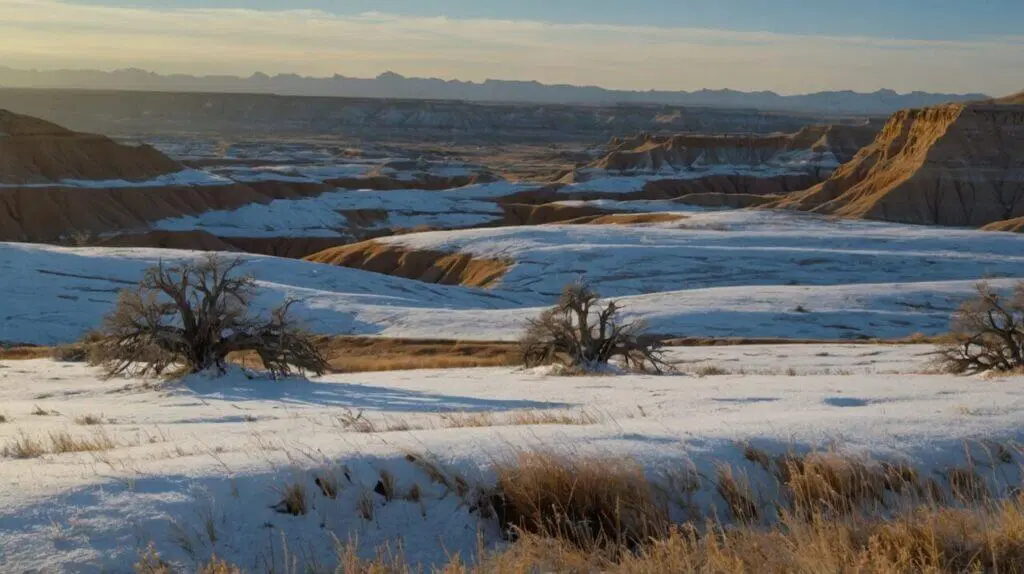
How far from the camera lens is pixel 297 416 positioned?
1238 cm

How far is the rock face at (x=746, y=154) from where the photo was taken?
136875 millimetres

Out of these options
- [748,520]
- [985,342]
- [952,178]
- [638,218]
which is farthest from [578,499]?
[952,178]

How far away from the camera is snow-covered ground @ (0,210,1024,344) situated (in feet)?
128

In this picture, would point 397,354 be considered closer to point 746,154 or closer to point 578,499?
point 578,499

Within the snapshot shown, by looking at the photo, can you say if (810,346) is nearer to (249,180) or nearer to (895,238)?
(895,238)

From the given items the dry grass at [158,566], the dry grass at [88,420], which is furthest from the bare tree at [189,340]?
the dry grass at [158,566]

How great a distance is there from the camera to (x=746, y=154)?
14412 centimetres

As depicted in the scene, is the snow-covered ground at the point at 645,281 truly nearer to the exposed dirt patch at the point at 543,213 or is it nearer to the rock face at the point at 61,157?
the exposed dirt patch at the point at 543,213

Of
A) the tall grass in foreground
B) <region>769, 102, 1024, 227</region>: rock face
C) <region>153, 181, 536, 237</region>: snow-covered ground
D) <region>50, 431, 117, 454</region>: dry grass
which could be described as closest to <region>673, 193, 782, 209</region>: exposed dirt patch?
<region>769, 102, 1024, 227</region>: rock face

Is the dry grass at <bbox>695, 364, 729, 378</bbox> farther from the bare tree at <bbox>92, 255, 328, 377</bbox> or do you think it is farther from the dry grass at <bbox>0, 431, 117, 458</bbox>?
the dry grass at <bbox>0, 431, 117, 458</bbox>

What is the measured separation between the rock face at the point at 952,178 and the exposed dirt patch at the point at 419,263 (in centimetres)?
4383

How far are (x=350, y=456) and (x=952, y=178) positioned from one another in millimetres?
97327

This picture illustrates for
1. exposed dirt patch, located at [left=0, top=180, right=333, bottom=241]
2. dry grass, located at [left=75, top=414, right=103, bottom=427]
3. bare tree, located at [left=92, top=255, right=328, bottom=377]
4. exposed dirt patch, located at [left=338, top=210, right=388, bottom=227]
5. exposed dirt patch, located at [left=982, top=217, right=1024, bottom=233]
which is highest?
dry grass, located at [left=75, top=414, right=103, bottom=427]

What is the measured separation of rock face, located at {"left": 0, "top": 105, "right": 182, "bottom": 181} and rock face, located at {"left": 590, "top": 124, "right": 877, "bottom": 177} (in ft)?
207
